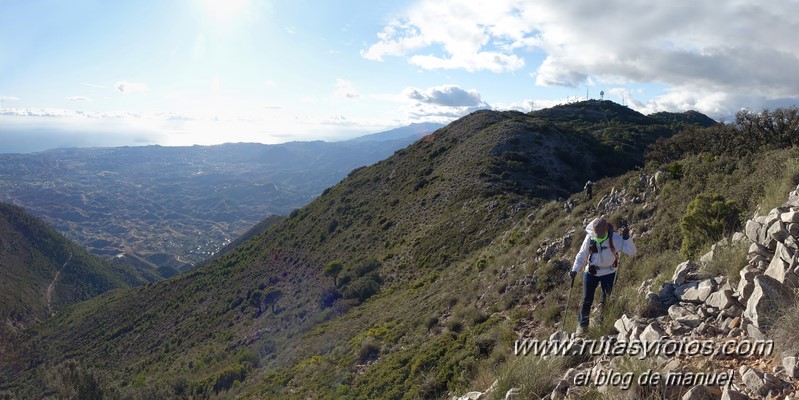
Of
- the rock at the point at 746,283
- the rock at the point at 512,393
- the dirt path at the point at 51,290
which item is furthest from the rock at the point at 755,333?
the dirt path at the point at 51,290

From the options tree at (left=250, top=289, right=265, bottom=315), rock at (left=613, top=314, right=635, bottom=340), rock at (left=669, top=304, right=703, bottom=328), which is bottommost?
tree at (left=250, top=289, right=265, bottom=315)

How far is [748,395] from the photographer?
351cm

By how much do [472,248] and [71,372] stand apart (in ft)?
84.3

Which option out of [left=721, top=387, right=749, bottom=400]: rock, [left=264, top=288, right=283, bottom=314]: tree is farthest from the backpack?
[left=264, top=288, right=283, bottom=314]: tree

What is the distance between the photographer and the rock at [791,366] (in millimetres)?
3477

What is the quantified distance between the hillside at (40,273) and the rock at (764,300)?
320 ft

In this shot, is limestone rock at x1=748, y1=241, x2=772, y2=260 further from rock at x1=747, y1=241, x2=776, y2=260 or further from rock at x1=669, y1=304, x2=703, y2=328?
rock at x1=669, y1=304, x2=703, y2=328

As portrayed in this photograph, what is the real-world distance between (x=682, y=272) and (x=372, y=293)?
64.3 feet

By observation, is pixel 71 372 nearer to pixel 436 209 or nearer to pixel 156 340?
pixel 156 340

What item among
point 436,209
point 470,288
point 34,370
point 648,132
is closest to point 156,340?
point 34,370

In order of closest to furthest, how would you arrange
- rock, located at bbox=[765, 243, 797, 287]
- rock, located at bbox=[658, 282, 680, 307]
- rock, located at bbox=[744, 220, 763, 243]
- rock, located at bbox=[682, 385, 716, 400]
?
1. rock, located at bbox=[682, 385, 716, 400]
2. rock, located at bbox=[765, 243, 797, 287]
3. rock, located at bbox=[744, 220, 763, 243]
4. rock, located at bbox=[658, 282, 680, 307]

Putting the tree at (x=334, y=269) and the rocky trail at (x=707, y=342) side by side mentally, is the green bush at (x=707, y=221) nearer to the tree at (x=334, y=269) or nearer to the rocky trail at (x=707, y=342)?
the rocky trail at (x=707, y=342)

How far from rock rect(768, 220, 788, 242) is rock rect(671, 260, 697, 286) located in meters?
1.22

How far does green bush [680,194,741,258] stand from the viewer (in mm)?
7324
